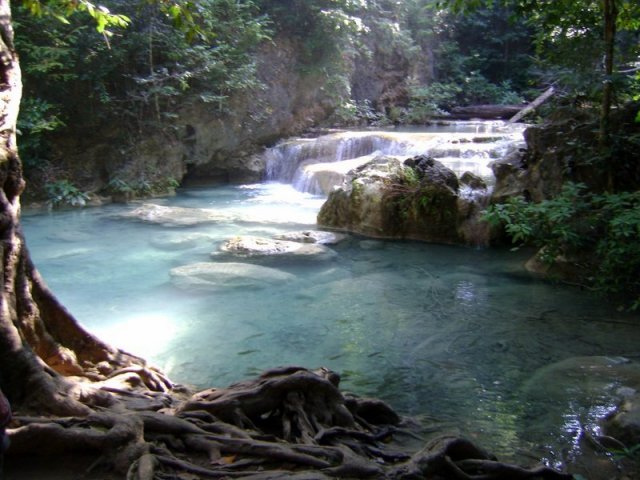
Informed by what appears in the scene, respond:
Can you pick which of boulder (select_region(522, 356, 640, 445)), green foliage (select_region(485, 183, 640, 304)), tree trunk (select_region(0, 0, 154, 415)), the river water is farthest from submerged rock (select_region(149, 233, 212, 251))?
boulder (select_region(522, 356, 640, 445))

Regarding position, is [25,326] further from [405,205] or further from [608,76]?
[405,205]

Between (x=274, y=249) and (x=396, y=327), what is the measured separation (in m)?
3.45

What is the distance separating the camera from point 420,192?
1055 centimetres

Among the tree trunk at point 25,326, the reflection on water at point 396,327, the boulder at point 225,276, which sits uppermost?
the tree trunk at point 25,326

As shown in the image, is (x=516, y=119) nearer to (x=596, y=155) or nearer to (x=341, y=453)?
(x=596, y=155)

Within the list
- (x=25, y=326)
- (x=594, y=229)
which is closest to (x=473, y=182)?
(x=594, y=229)

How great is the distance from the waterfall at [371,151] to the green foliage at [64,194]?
543cm

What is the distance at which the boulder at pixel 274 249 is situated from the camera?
30.7 ft

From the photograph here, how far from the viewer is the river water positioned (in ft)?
15.3

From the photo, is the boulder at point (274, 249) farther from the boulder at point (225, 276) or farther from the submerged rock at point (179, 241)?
the submerged rock at point (179, 241)

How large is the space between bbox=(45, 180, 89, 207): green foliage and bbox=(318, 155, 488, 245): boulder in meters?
6.48

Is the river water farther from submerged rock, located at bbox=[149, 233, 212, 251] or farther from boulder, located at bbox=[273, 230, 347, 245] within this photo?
boulder, located at bbox=[273, 230, 347, 245]

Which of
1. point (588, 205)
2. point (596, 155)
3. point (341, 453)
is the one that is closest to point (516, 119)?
point (596, 155)

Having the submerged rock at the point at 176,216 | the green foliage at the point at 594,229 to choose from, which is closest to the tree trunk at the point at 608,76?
the green foliage at the point at 594,229
